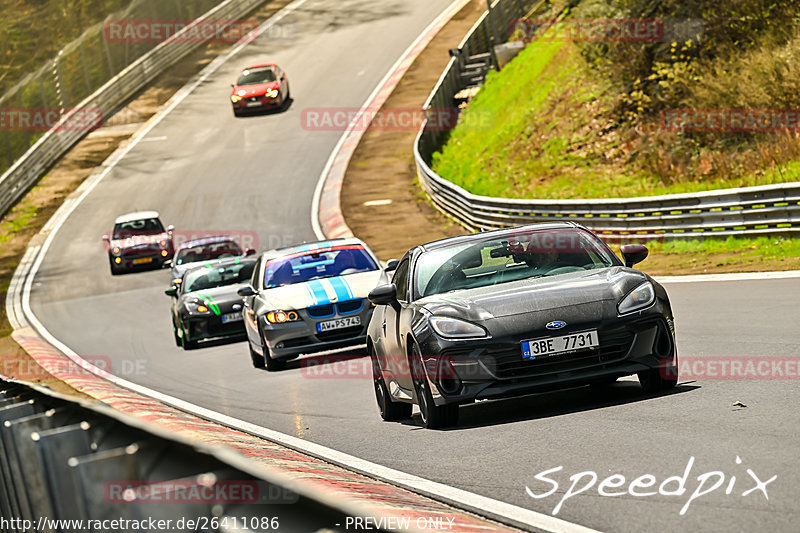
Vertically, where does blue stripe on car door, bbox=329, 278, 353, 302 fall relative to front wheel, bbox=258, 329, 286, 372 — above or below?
above

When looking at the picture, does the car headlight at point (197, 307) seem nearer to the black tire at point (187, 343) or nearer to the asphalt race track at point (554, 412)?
→ the black tire at point (187, 343)

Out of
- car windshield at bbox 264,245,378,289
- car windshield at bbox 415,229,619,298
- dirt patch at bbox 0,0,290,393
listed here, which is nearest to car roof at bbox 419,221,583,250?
car windshield at bbox 415,229,619,298

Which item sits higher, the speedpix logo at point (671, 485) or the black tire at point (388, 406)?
the speedpix logo at point (671, 485)

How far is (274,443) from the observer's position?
33.1 ft

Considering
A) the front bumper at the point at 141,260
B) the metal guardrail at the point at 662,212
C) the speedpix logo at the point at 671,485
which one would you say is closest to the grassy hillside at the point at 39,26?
the front bumper at the point at 141,260

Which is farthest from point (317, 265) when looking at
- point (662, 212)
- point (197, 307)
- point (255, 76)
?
point (255, 76)

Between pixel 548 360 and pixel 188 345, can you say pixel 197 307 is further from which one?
pixel 548 360

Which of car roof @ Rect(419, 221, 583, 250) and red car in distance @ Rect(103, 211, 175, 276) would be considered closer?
car roof @ Rect(419, 221, 583, 250)

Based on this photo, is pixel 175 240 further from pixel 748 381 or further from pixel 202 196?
pixel 748 381

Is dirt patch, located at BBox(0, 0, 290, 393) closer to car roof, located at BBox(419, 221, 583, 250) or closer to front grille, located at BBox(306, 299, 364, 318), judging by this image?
front grille, located at BBox(306, 299, 364, 318)

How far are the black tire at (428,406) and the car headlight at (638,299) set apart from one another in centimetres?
141

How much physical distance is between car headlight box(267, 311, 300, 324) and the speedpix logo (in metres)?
8.90

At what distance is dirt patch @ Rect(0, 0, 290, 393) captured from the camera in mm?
42531

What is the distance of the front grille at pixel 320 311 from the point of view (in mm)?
15539
